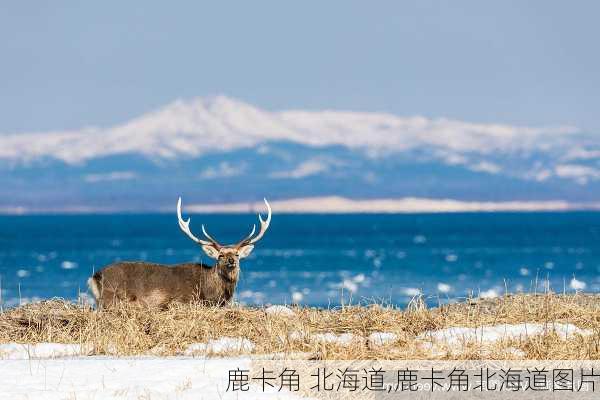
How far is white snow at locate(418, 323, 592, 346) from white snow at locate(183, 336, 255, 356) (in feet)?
6.42

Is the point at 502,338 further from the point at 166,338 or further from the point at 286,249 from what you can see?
the point at 286,249

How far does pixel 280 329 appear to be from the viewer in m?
15.9

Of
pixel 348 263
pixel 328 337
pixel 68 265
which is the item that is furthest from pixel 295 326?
pixel 68 265

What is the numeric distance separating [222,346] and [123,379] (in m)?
2.27

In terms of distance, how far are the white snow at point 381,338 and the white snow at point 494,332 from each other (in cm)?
33

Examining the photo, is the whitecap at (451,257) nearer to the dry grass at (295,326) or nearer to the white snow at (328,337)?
the dry grass at (295,326)

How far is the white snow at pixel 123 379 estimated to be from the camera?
1284 cm

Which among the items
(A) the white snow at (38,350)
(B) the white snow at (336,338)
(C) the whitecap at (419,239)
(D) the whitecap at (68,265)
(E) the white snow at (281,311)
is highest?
(C) the whitecap at (419,239)

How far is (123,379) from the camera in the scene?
1341 cm

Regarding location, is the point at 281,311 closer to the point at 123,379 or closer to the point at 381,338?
the point at 381,338

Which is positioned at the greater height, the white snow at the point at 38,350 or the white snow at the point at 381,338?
the white snow at the point at 381,338

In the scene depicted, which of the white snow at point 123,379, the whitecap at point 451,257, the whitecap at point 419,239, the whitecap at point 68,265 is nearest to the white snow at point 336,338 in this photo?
the white snow at point 123,379

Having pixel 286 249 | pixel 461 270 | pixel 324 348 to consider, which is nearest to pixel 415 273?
pixel 461 270

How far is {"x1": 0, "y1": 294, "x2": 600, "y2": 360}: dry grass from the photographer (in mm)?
14539
